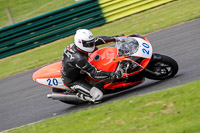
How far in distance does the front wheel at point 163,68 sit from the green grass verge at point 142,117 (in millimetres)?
764

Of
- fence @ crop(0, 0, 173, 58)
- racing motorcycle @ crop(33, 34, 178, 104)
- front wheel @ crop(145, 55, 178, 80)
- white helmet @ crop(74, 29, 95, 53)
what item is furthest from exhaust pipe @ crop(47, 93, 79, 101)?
fence @ crop(0, 0, 173, 58)

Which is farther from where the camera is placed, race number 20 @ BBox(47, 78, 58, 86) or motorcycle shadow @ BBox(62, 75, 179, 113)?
race number 20 @ BBox(47, 78, 58, 86)

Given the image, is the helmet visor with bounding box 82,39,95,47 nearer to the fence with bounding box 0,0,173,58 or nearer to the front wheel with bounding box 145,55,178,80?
the front wheel with bounding box 145,55,178,80

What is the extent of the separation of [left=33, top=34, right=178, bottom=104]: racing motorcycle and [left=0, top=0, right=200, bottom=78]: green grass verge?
4.71 metres

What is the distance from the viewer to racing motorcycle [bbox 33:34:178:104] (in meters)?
6.24

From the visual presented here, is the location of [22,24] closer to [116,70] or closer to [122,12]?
[122,12]

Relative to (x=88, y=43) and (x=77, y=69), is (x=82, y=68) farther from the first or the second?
(x=88, y=43)

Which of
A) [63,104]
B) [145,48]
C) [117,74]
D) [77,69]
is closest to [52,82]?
[77,69]

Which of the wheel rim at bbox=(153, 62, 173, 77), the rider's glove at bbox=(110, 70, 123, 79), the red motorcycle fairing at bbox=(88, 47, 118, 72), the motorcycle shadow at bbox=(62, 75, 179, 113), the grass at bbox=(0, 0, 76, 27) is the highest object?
the grass at bbox=(0, 0, 76, 27)

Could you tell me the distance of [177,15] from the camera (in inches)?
490

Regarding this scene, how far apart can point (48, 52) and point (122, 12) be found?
4.08 m

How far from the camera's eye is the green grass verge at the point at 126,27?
11.8 metres

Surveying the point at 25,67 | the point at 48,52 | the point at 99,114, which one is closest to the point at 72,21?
the point at 48,52

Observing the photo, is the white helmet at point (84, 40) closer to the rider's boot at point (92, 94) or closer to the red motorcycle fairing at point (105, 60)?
the red motorcycle fairing at point (105, 60)
